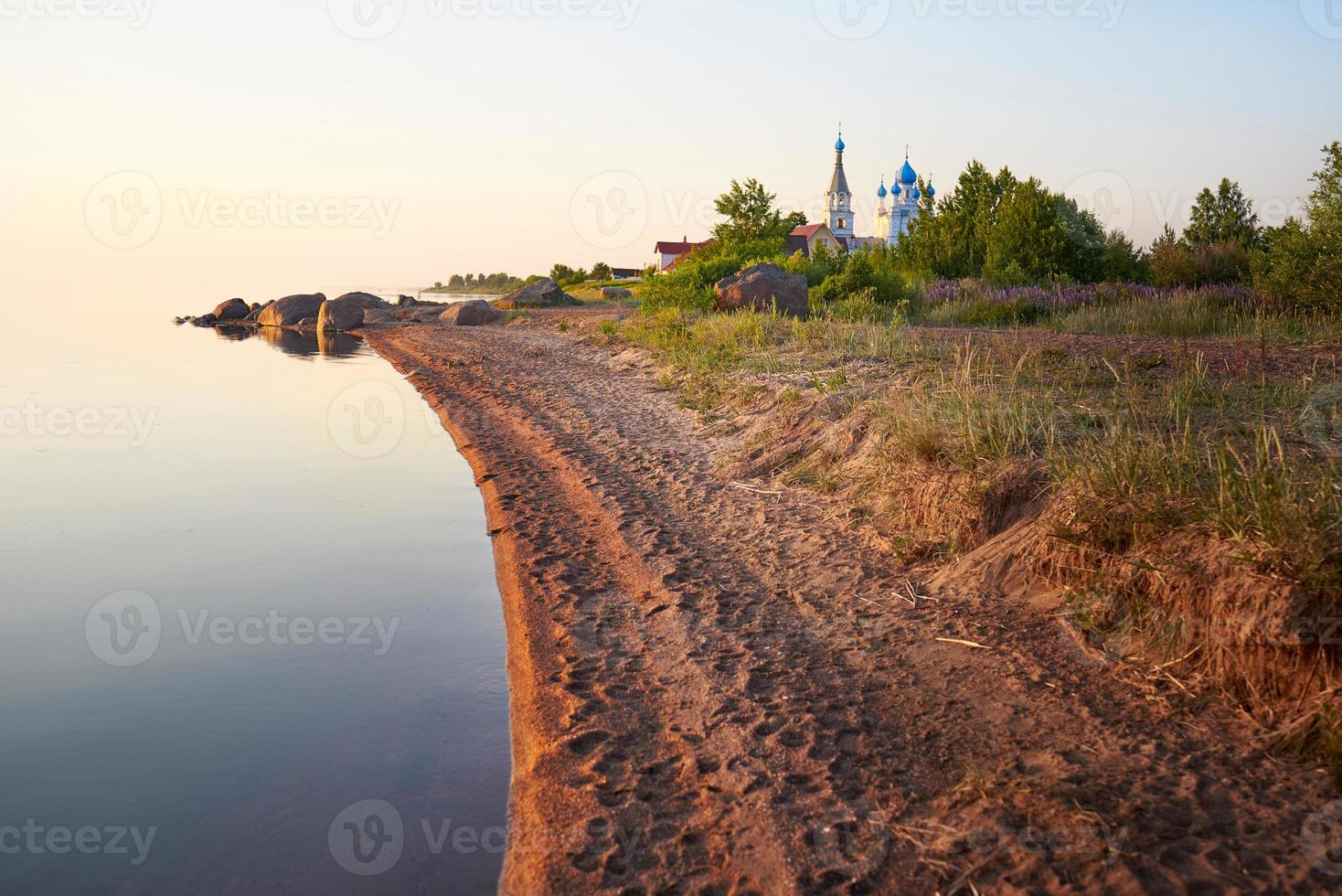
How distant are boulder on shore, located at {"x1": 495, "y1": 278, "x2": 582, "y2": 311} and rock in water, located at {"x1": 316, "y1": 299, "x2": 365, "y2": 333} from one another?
6.34 metres

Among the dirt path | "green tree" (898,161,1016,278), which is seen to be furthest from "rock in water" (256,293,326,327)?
the dirt path

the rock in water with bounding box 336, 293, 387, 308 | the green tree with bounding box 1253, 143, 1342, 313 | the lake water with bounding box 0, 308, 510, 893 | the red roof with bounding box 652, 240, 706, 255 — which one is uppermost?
the red roof with bounding box 652, 240, 706, 255

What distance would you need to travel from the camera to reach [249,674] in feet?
18.7

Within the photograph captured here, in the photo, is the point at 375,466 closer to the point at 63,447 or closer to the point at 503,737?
the point at 63,447

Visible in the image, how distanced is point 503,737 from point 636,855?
4.85 ft

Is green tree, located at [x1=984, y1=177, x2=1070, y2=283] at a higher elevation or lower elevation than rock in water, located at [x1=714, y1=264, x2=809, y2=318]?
Result: higher

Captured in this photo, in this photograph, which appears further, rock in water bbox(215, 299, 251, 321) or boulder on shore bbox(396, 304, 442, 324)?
rock in water bbox(215, 299, 251, 321)

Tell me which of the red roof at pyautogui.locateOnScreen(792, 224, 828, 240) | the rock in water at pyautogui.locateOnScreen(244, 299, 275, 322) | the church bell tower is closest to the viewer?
the rock in water at pyautogui.locateOnScreen(244, 299, 275, 322)

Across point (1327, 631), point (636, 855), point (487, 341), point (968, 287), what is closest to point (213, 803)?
point (636, 855)

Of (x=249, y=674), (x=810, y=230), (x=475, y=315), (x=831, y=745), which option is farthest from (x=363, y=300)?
(x=810, y=230)

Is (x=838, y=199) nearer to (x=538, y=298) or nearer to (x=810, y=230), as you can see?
(x=810, y=230)

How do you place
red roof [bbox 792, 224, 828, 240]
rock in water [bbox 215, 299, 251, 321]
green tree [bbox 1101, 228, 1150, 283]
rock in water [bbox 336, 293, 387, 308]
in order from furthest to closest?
red roof [bbox 792, 224, 828, 240] < rock in water [bbox 215, 299, 251, 321] < rock in water [bbox 336, 293, 387, 308] < green tree [bbox 1101, 228, 1150, 283]

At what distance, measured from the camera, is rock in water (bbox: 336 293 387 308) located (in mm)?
42706

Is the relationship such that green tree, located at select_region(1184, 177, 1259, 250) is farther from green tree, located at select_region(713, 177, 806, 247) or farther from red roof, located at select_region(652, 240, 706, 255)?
red roof, located at select_region(652, 240, 706, 255)
